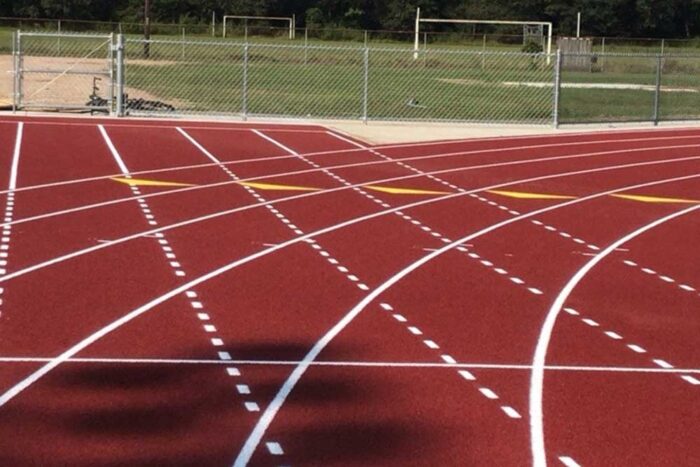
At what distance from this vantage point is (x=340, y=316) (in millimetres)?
9969

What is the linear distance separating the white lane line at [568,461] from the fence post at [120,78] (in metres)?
20.8

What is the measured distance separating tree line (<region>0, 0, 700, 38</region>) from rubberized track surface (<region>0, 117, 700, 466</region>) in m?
57.7

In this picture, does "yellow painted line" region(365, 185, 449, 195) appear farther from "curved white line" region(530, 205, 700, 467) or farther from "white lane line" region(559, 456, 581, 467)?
"white lane line" region(559, 456, 581, 467)

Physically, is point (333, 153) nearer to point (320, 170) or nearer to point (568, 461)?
point (320, 170)

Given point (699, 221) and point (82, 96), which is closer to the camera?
point (699, 221)

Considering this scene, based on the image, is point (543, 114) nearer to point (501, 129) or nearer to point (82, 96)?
point (501, 129)

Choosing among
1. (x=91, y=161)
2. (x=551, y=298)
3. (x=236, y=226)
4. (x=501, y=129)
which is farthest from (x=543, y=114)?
(x=551, y=298)

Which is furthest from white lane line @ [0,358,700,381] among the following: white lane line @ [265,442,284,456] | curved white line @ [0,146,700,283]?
curved white line @ [0,146,700,283]

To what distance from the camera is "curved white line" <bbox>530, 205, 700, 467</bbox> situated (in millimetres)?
6903

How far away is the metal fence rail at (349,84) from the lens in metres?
28.4

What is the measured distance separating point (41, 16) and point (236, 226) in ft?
214

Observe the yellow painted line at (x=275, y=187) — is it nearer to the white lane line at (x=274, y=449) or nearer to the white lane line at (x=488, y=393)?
the white lane line at (x=488, y=393)

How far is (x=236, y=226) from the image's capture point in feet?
46.3

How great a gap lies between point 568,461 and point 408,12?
73342 millimetres
